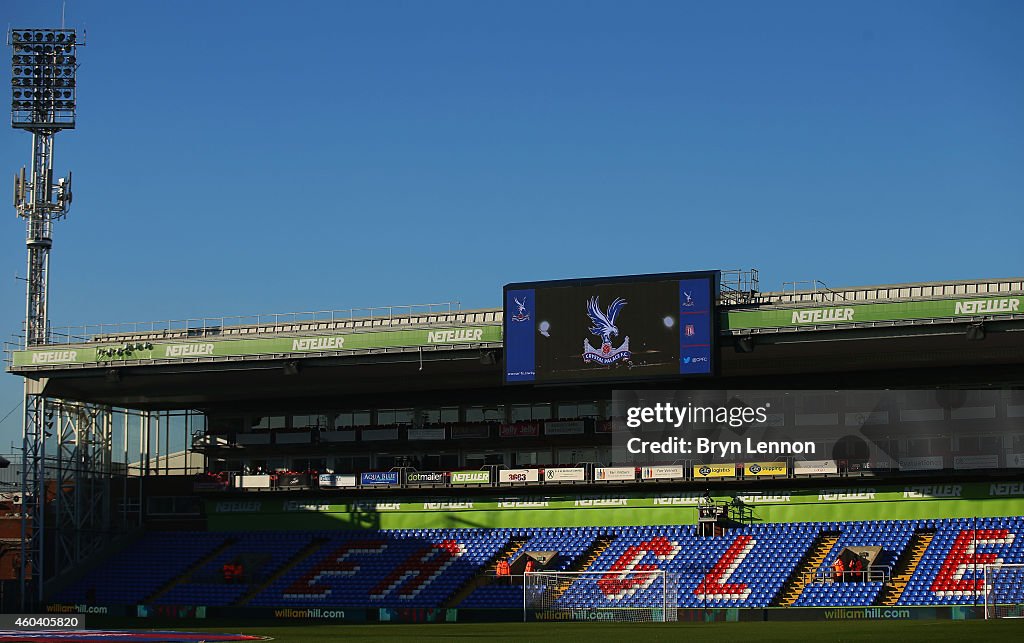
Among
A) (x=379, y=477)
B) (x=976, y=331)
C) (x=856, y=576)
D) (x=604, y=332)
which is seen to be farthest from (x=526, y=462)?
(x=976, y=331)

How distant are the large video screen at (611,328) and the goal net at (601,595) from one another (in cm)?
833

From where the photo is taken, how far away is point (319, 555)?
228 feet

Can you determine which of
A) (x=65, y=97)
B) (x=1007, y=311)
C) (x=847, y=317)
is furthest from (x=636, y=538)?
(x=65, y=97)

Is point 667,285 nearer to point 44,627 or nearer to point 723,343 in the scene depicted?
point 723,343

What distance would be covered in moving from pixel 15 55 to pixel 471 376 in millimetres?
29457

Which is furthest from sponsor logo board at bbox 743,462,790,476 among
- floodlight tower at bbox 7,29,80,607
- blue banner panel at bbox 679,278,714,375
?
floodlight tower at bbox 7,29,80,607

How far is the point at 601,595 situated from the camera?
191ft

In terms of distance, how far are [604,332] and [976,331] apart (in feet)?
49.2

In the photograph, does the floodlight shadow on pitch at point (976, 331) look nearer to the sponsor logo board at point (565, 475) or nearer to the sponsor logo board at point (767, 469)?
the sponsor logo board at point (767, 469)

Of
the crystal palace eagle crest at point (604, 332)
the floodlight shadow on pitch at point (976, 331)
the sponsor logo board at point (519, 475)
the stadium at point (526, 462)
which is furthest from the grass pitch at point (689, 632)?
the sponsor logo board at point (519, 475)

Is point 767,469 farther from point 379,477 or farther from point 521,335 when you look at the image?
point 379,477

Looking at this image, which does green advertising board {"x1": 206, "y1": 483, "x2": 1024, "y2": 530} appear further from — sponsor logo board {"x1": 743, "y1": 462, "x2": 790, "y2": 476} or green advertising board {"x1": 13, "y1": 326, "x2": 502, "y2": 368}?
green advertising board {"x1": 13, "y1": 326, "x2": 502, "y2": 368}

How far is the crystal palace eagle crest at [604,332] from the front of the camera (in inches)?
2359

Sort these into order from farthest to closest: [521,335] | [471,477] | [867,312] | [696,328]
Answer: [471,477] → [521,335] → [696,328] → [867,312]
